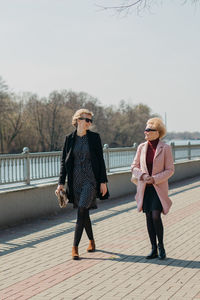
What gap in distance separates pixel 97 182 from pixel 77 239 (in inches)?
30.4

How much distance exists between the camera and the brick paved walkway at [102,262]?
4961mm

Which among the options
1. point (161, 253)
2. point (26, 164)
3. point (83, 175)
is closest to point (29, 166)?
point (26, 164)

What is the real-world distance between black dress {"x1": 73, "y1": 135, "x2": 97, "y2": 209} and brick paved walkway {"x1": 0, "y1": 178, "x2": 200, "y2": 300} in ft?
2.44

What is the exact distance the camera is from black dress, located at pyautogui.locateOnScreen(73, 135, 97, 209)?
258 inches

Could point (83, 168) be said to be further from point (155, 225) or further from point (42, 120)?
point (42, 120)

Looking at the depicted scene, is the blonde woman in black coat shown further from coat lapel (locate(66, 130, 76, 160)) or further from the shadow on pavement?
the shadow on pavement

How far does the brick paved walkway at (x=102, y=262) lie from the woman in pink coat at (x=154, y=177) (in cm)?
45

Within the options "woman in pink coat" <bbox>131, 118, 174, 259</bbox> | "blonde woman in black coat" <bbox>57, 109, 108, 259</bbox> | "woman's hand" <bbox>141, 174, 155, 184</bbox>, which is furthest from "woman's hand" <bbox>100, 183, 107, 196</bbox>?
"woman's hand" <bbox>141, 174, 155, 184</bbox>

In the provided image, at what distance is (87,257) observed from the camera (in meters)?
6.52

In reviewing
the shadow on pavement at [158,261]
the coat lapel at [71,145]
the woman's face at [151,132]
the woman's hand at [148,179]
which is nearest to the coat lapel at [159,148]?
the woman's face at [151,132]

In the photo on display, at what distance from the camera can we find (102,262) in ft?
20.3

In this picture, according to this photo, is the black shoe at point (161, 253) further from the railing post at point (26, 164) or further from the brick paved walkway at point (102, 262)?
the railing post at point (26, 164)

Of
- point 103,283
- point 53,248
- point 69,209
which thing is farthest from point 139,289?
point 69,209

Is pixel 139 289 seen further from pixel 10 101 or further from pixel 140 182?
pixel 10 101
